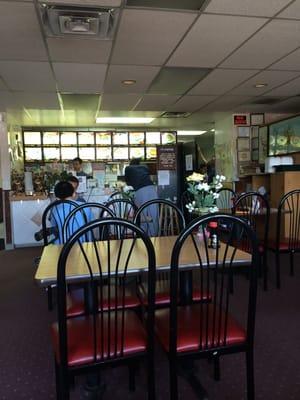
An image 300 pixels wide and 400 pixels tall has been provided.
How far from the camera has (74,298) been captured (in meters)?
2.21

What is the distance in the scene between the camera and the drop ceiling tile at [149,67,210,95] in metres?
4.05

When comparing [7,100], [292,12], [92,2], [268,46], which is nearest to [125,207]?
[92,2]

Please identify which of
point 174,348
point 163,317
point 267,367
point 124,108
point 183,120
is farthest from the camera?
point 183,120

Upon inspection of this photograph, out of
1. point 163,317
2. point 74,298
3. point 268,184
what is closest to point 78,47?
point 74,298

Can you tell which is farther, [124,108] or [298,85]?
[124,108]

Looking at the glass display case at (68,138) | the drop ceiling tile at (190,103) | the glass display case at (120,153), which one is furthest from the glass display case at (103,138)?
the drop ceiling tile at (190,103)

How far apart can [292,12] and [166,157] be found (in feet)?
14.0

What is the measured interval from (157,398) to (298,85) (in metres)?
4.47

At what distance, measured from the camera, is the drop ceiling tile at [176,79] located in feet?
13.3

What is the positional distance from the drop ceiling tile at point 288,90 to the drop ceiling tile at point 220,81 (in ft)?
2.38

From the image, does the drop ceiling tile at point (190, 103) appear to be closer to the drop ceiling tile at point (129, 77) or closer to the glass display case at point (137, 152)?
the drop ceiling tile at point (129, 77)

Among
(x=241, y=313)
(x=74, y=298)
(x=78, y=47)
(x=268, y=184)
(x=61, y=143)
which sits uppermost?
(x=78, y=47)

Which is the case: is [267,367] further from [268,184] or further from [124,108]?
[124,108]

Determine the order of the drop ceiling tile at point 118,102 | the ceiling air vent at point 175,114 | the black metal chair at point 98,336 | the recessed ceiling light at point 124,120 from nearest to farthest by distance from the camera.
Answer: the black metal chair at point 98,336 < the drop ceiling tile at point 118,102 < the ceiling air vent at point 175,114 < the recessed ceiling light at point 124,120
